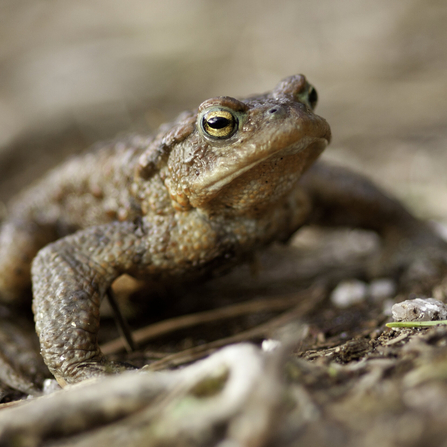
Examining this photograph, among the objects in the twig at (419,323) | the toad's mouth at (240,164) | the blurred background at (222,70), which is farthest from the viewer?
the blurred background at (222,70)

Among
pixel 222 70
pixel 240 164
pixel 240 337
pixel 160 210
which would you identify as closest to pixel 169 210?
pixel 160 210

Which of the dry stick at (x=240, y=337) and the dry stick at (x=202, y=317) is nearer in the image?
the dry stick at (x=240, y=337)

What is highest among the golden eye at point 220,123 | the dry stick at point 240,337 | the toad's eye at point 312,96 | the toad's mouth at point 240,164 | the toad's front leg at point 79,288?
the toad's eye at point 312,96

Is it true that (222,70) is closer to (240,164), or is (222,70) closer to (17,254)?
(17,254)

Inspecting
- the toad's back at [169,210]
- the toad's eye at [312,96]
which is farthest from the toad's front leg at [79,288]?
the toad's eye at [312,96]

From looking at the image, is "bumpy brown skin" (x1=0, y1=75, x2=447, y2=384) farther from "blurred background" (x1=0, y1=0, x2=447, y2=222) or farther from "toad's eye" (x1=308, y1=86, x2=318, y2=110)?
"blurred background" (x1=0, y1=0, x2=447, y2=222)

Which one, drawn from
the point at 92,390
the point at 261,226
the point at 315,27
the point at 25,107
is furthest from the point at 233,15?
the point at 92,390

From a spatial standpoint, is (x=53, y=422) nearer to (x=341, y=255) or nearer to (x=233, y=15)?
(x=341, y=255)

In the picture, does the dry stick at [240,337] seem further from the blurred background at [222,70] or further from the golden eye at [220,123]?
the blurred background at [222,70]
